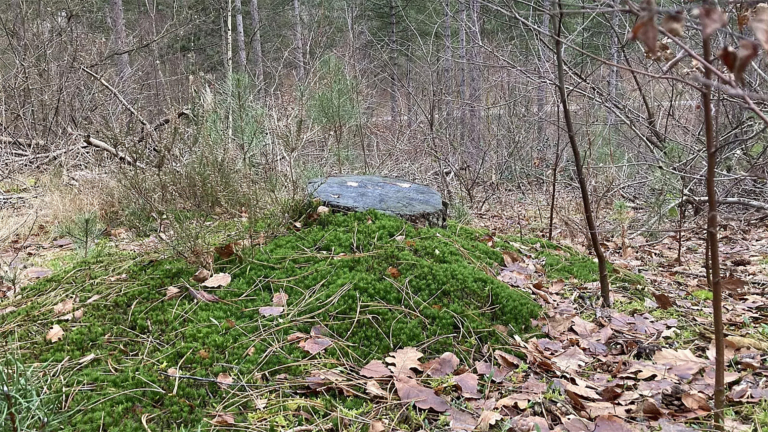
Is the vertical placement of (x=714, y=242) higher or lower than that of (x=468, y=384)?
higher

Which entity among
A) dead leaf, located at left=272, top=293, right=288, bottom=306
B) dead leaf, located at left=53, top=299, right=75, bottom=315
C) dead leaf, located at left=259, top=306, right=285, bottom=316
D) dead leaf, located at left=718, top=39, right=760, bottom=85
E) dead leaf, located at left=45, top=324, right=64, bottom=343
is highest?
dead leaf, located at left=718, top=39, right=760, bottom=85

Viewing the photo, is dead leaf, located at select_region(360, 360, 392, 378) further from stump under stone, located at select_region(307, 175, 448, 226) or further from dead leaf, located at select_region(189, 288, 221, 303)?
stump under stone, located at select_region(307, 175, 448, 226)

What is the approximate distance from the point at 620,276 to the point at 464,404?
2.02 m

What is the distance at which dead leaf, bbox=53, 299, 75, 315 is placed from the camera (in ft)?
8.01

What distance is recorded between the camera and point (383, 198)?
3619 millimetres

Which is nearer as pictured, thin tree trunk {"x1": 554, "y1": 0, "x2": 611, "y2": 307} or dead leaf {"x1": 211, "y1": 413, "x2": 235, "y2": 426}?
dead leaf {"x1": 211, "y1": 413, "x2": 235, "y2": 426}

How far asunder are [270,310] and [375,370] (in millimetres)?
656

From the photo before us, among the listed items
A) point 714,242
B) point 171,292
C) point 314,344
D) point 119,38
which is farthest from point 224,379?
point 119,38

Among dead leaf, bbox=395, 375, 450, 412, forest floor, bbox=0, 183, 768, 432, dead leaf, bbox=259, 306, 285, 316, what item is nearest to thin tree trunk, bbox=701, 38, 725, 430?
forest floor, bbox=0, 183, 768, 432

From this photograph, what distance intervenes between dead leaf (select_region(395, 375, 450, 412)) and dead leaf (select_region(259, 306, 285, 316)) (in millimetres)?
736

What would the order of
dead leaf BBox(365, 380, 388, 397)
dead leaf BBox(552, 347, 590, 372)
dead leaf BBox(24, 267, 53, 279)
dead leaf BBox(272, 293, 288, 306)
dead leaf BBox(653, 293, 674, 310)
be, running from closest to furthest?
dead leaf BBox(365, 380, 388, 397)
dead leaf BBox(552, 347, 590, 372)
dead leaf BBox(272, 293, 288, 306)
dead leaf BBox(653, 293, 674, 310)
dead leaf BBox(24, 267, 53, 279)

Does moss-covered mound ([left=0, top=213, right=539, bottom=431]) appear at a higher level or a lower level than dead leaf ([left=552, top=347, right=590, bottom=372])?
higher

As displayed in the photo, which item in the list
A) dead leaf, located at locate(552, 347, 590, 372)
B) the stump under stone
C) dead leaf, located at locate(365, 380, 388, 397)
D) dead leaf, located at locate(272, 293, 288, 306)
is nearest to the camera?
dead leaf, located at locate(365, 380, 388, 397)

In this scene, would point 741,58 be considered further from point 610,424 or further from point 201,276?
point 201,276
